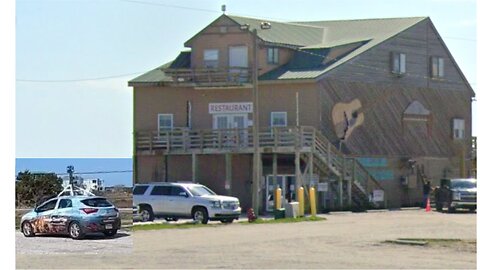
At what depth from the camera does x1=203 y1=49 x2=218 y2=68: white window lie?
431 inches

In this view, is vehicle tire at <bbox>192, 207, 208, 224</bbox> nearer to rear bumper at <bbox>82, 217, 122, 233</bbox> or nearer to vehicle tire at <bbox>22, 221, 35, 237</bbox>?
rear bumper at <bbox>82, 217, 122, 233</bbox>

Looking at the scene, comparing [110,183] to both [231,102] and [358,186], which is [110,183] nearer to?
[231,102]

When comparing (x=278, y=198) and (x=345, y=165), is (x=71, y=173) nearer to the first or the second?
(x=278, y=198)

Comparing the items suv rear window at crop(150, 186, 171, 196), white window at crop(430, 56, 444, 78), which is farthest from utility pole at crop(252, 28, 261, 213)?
white window at crop(430, 56, 444, 78)

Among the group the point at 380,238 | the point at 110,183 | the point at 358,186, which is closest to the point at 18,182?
the point at 110,183

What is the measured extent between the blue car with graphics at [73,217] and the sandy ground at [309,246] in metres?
0.94

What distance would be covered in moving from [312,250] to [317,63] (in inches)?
225

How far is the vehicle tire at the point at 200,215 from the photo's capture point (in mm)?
11869

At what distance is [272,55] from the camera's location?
12.2 metres

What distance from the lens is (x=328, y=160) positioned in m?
12.7

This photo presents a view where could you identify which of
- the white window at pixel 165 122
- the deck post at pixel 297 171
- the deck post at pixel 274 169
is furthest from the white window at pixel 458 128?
the white window at pixel 165 122

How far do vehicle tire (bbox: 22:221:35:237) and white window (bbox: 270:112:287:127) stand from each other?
3.28m

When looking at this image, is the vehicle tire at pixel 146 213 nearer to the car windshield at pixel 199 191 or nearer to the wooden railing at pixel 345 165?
the car windshield at pixel 199 191

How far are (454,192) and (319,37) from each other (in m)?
4.07
